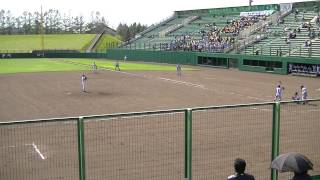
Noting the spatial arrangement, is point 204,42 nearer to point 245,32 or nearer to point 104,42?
point 245,32

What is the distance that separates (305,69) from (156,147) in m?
40.5

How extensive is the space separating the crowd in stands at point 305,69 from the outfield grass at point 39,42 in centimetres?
7297

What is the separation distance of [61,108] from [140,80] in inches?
712

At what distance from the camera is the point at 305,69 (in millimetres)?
49062

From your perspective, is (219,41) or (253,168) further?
(219,41)

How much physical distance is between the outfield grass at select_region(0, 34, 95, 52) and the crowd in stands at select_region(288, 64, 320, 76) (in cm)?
7297

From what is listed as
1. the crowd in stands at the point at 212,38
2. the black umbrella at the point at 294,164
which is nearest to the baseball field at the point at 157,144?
the black umbrella at the point at 294,164

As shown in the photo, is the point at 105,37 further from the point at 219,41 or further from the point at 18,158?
the point at 18,158

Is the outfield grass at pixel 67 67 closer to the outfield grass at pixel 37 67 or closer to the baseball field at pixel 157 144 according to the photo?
the outfield grass at pixel 37 67

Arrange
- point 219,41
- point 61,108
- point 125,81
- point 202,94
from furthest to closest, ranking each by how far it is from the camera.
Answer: point 219,41 → point 125,81 → point 202,94 → point 61,108

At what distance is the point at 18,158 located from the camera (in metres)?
12.2

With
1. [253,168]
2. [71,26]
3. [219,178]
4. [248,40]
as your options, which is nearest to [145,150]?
[219,178]

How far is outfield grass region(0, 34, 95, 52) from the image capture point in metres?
114

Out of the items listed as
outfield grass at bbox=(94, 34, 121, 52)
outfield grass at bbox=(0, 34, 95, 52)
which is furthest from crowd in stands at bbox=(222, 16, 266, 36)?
outfield grass at bbox=(0, 34, 95, 52)
